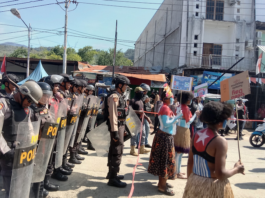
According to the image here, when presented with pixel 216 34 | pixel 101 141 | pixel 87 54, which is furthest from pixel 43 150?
pixel 87 54

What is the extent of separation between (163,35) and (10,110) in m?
23.5

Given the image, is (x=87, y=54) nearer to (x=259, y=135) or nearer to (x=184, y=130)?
(x=259, y=135)

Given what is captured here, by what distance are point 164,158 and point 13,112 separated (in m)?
2.48

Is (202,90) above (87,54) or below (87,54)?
below

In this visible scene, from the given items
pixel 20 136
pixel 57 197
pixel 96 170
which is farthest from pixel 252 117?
pixel 20 136

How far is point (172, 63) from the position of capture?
20.8 meters

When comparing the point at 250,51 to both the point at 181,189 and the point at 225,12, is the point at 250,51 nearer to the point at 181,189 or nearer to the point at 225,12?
the point at 225,12

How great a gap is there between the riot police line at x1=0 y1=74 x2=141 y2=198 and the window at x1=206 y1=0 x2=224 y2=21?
16.3 m

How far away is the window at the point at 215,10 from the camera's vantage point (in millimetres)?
18234

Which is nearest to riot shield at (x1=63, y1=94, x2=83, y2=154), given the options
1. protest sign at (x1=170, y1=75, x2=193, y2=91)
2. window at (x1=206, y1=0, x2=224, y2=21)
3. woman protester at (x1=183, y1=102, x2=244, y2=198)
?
woman protester at (x1=183, y1=102, x2=244, y2=198)

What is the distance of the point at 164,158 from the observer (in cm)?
389

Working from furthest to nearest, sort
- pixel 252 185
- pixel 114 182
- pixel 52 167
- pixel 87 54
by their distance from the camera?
pixel 87 54, pixel 252 185, pixel 114 182, pixel 52 167

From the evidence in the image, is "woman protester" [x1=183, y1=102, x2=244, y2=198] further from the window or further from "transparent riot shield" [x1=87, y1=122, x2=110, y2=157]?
the window

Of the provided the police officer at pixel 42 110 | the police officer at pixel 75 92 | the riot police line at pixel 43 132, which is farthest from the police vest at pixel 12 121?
the police officer at pixel 75 92
